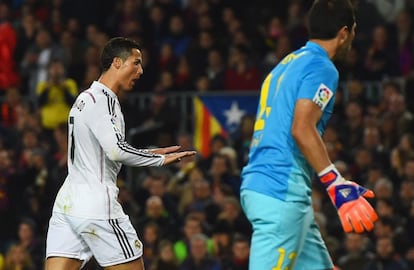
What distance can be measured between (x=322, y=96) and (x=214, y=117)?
340 inches

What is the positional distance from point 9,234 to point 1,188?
57 cm

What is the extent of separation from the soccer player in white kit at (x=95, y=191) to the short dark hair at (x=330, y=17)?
3.86 feet

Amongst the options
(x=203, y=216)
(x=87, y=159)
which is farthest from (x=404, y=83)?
(x=87, y=159)

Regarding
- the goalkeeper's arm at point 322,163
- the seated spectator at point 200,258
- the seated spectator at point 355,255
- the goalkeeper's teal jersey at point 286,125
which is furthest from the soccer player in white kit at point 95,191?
the seated spectator at point 355,255

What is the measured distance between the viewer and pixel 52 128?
14.9m

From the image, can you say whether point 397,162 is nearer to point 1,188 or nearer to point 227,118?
point 227,118

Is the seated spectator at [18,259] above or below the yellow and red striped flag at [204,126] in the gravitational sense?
below

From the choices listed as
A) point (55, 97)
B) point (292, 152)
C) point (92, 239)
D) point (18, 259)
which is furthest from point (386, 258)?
point (292, 152)

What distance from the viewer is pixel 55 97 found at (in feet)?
48.6

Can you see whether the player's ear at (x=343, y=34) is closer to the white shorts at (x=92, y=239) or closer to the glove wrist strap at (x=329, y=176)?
the glove wrist strap at (x=329, y=176)

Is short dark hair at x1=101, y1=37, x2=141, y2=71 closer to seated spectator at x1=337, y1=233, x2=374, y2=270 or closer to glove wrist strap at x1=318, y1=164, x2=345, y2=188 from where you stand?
glove wrist strap at x1=318, y1=164, x2=345, y2=188

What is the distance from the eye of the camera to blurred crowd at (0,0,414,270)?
40.4ft

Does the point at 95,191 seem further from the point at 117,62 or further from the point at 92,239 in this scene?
the point at 117,62

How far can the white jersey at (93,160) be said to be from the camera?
6.80 meters
